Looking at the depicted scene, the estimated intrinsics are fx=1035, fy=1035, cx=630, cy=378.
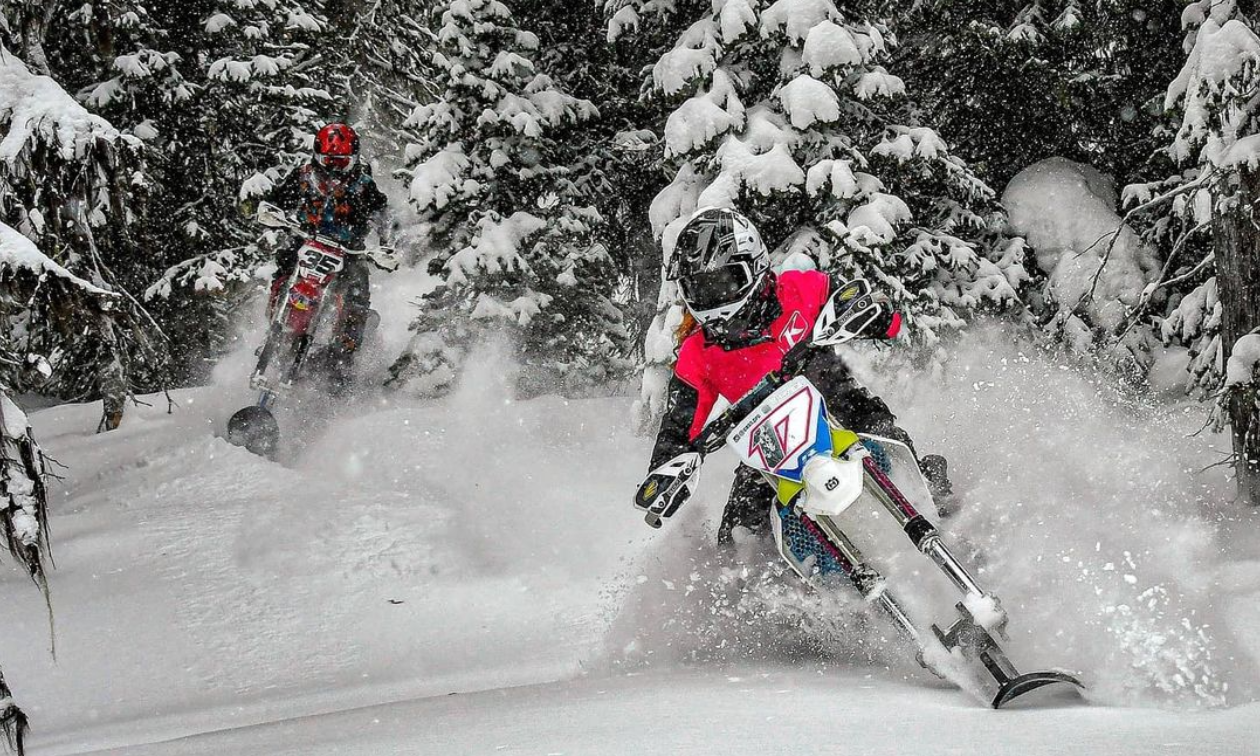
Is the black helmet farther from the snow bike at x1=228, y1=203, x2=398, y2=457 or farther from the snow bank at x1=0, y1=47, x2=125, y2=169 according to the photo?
the snow bike at x1=228, y1=203, x2=398, y2=457

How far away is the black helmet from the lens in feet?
17.2

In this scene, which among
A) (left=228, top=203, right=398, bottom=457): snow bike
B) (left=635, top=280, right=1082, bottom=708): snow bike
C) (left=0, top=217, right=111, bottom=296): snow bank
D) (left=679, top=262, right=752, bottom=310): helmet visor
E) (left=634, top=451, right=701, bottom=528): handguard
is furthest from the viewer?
(left=228, top=203, right=398, bottom=457): snow bike

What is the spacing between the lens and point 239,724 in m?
5.04

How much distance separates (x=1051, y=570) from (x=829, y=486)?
1.30m

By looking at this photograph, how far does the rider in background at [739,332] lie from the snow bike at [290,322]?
496 cm

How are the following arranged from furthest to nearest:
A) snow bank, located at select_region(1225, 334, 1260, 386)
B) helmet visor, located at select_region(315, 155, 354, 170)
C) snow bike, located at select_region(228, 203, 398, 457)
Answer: helmet visor, located at select_region(315, 155, 354, 170) < snow bike, located at select_region(228, 203, 398, 457) < snow bank, located at select_region(1225, 334, 1260, 386)

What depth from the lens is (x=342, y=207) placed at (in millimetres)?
10297

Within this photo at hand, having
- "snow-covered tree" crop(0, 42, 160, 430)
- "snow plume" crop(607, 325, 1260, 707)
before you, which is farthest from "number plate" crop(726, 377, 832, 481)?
"snow-covered tree" crop(0, 42, 160, 430)

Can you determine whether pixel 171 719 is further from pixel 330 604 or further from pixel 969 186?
pixel 969 186

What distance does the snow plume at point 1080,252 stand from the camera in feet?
35.7

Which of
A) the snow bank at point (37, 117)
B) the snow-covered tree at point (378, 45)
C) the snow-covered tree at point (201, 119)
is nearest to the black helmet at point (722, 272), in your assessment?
the snow bank at point (37, 117)

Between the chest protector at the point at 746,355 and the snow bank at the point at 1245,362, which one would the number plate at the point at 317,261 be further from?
the snow bank at the point at 1245,362

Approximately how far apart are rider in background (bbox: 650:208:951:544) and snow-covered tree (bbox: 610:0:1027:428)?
3234 millimetres

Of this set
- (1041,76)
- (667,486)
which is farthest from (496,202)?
(667,486)
